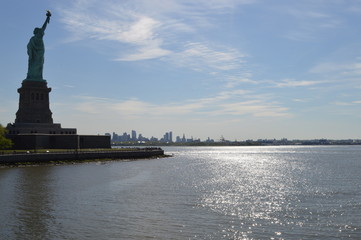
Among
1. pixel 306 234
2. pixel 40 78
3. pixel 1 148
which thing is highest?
pixel 40 78

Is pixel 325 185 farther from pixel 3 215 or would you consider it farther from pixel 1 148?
pixel 1 148

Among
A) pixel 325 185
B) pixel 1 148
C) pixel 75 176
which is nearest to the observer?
pixel 325 185

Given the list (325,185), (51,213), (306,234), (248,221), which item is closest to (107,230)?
(51,213)

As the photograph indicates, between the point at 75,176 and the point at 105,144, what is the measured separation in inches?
1831

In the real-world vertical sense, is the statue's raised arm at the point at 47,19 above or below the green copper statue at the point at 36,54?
above

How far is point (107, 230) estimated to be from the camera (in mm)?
21812

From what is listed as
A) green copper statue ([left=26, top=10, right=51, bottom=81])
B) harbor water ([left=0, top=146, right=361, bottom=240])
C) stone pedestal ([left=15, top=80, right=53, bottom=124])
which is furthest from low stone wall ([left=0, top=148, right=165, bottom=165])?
green copper statue ([left=26, top=10, right=51, bottom=81])

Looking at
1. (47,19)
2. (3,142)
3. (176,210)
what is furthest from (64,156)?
(176,210)

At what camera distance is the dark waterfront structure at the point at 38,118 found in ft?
260

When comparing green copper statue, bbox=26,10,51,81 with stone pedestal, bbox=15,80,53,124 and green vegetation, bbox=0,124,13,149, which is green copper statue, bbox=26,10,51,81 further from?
green vegetation, bbox=0,124,13,149

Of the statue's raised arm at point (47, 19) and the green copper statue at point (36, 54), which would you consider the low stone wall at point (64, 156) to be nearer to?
the green copper statue at point (36, 54)

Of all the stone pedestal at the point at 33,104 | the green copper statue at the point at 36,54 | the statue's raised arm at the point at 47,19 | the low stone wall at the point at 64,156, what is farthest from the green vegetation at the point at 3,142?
the statue's raised arm at the point at 47,19

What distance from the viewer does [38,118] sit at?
278ft

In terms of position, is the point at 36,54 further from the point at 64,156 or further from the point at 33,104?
the point at 64,156
